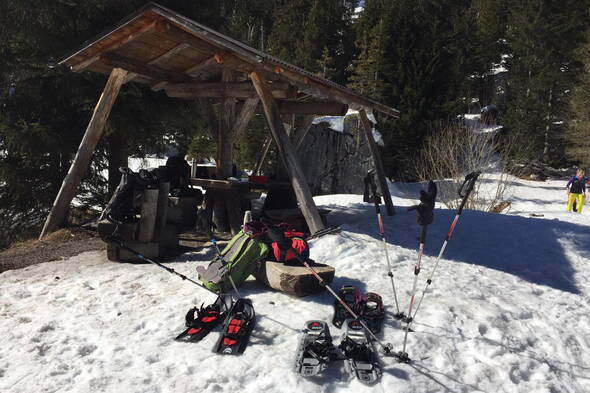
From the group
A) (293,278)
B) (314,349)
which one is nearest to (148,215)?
(293,278)

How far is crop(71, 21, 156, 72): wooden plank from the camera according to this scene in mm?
6352

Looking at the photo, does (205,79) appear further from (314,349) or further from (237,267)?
(314,349)

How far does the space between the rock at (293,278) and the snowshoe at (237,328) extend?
1.54 ft

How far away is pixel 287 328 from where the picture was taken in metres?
3.95

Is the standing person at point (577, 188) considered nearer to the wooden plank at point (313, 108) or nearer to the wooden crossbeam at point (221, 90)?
the wooden plank at point (313, 108)

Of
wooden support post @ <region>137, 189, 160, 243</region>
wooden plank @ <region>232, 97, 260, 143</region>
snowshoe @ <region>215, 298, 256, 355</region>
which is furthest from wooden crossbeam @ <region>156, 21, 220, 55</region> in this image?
snowshoe @ <region>215, 298, 256, 355</region>

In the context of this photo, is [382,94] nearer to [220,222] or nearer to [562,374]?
[220,222]

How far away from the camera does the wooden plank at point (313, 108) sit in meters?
8.73

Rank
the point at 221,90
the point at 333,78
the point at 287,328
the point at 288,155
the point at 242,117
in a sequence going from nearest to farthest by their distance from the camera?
the point at 287,328 → the point at 288,155 → the point at 221,90 → the point at 242,117 → the point at 333,78

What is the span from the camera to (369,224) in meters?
8.16

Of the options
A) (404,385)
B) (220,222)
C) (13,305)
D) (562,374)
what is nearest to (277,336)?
(404,385)

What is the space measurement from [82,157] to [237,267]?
454cm

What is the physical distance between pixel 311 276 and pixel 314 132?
1553 cm

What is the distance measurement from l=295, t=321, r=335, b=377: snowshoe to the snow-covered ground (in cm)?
8
